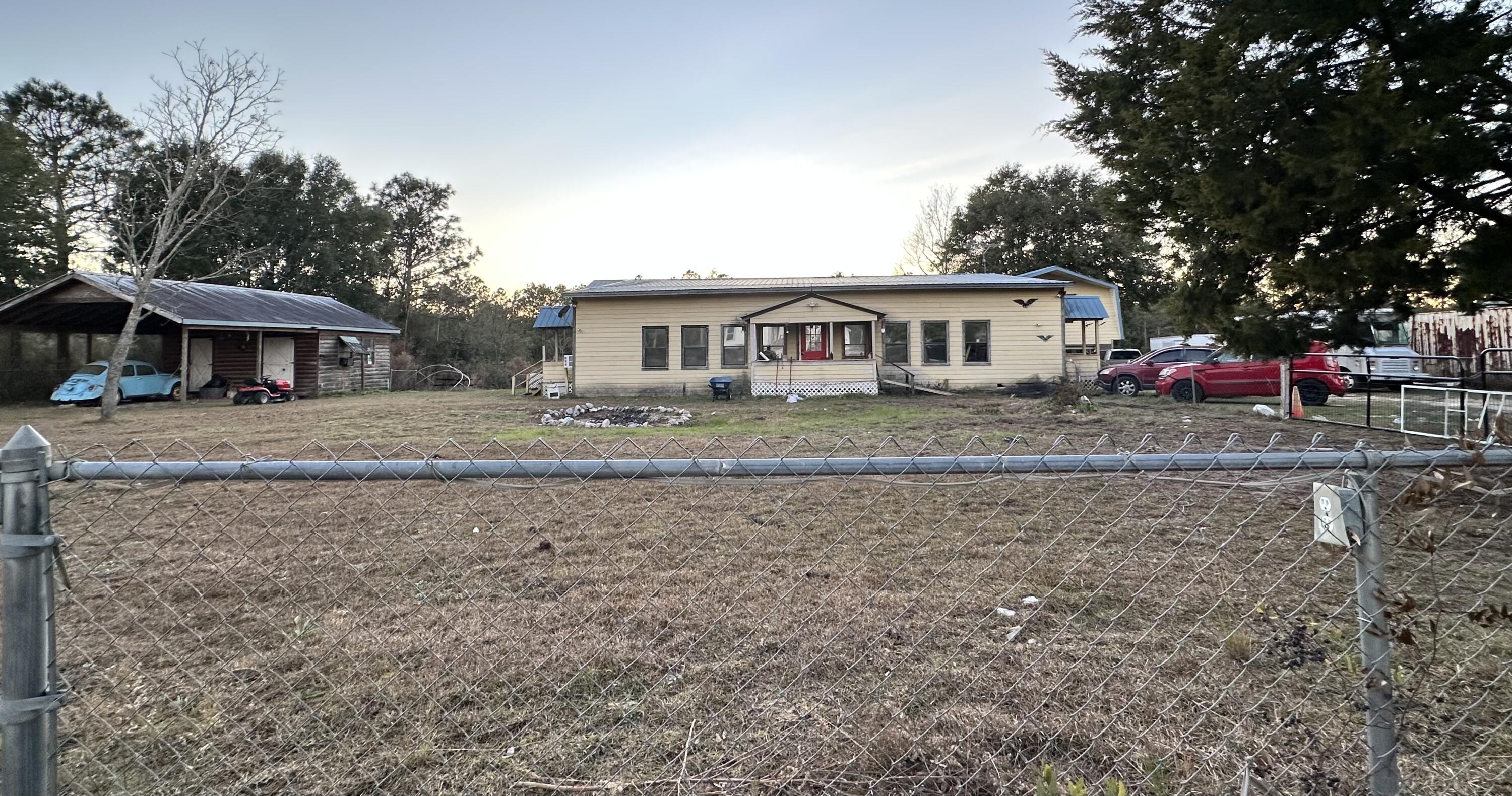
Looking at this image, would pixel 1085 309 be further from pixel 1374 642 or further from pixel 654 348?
pixel 1374 642

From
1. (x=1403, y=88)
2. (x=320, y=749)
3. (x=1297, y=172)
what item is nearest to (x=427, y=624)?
(x=320, y=749)

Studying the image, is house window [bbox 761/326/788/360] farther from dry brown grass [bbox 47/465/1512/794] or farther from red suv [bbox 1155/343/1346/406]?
dry brown grass [bbox 47/465/1512/794]

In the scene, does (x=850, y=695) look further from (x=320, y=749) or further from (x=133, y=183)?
(x=133, y=183)

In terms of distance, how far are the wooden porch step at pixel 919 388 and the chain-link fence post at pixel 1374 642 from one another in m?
18.2

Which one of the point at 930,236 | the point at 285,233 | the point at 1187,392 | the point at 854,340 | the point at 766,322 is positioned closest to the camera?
the point at 1187,392

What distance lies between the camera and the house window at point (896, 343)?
20781 millimetres

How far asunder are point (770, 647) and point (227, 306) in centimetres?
2507

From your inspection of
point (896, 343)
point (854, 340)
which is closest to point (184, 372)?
point (854, 340)

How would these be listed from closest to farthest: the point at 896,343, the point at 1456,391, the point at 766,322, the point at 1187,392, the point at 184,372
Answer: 1. the point at 1456,391
2. the point at 1187,392
3. the point at 184,372
4. the point at 766,322
5. the point at 896,343

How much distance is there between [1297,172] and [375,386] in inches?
1175

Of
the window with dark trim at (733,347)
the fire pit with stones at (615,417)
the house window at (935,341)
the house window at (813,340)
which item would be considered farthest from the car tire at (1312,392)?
the window with dark trim at (733,347)

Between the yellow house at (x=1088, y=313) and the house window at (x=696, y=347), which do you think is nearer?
the house window at (x=696, y=347)

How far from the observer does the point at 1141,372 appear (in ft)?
59.8

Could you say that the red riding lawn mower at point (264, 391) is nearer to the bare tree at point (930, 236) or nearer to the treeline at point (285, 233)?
the treeline at point (285, 233)
